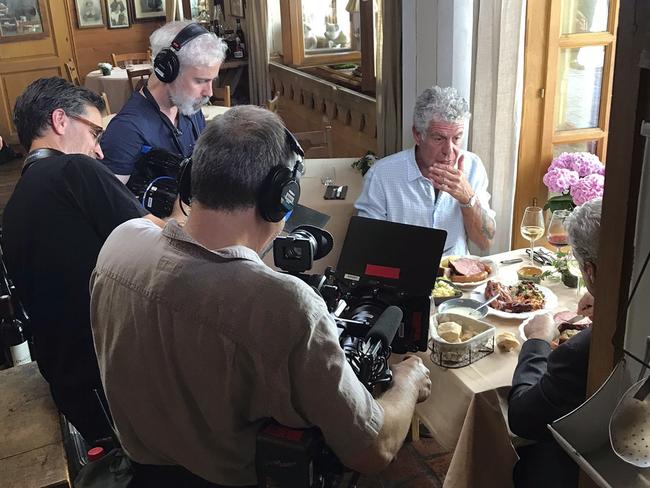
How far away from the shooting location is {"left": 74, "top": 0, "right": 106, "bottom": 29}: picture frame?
24.9ft

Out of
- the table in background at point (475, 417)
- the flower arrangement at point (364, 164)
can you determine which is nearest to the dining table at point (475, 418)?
the table in background at point (475, 417)

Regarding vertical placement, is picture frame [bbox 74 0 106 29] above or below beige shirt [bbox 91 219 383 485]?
above

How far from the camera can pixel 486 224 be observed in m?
2.47

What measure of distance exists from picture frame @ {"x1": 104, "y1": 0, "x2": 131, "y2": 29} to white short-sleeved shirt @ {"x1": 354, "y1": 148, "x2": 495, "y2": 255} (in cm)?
643

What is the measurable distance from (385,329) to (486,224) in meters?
1.39

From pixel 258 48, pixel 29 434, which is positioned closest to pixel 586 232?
pixel 29 434

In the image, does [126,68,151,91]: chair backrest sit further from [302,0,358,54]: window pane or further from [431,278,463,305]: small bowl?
[431,278,463,305]: small bowl

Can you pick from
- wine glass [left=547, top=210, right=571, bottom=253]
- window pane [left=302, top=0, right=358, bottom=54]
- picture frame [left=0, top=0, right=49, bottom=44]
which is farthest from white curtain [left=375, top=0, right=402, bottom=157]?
picture frame [left=0, top=0, right=49, bottom=44]

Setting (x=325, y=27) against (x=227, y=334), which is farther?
(x=325, y=27)

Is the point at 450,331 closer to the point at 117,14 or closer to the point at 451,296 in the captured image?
the point at 451,296

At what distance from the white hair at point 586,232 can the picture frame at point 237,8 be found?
5.89 metres

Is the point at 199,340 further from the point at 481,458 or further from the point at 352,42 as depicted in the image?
the point at 352,42

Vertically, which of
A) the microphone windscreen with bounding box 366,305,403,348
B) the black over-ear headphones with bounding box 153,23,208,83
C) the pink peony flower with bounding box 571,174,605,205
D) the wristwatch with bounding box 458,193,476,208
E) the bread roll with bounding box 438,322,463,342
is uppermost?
the black over-ear headphones with bounding box 153,23,208,83

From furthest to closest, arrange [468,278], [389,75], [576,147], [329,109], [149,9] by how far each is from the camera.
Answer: [149,9] < [329,109] < [389,75] < [576,147] < [468,278]
